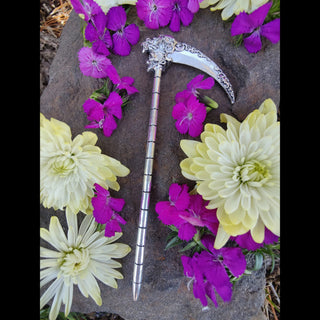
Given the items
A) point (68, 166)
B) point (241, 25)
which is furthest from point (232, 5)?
point (68, 166)

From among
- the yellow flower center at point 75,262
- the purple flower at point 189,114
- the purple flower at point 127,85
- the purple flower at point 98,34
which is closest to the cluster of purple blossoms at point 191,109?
the purple flower at point 189,114

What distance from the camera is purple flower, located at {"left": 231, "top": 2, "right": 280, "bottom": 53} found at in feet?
1.90

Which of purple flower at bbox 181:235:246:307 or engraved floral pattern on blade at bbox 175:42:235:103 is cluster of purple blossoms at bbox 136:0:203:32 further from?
purple flower at bbox 181:235:246:307

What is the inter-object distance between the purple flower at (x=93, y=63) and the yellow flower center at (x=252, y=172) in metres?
0.33

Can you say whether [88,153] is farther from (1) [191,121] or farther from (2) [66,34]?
(2) [66,34]

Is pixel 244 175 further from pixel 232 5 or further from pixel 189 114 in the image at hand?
pixel 232 5

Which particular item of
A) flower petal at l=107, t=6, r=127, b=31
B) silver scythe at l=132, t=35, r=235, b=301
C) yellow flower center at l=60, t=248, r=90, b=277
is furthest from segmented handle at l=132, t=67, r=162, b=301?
flower petal at l=107, t=6, r=127, b=31

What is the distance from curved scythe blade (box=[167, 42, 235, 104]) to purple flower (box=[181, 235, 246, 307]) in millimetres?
327

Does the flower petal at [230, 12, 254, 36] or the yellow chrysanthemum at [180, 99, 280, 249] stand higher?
the flower petal at [230, 12, 254, 36]

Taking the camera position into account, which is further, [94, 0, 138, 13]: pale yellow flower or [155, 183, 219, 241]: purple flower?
[94, 0, 138, 13]: pale yellow flower

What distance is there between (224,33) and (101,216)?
504mm

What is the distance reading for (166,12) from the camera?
2.13 feet

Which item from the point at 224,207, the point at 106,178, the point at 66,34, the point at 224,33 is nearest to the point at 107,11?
the point at 66,34

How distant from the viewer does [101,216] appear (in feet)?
1.93
